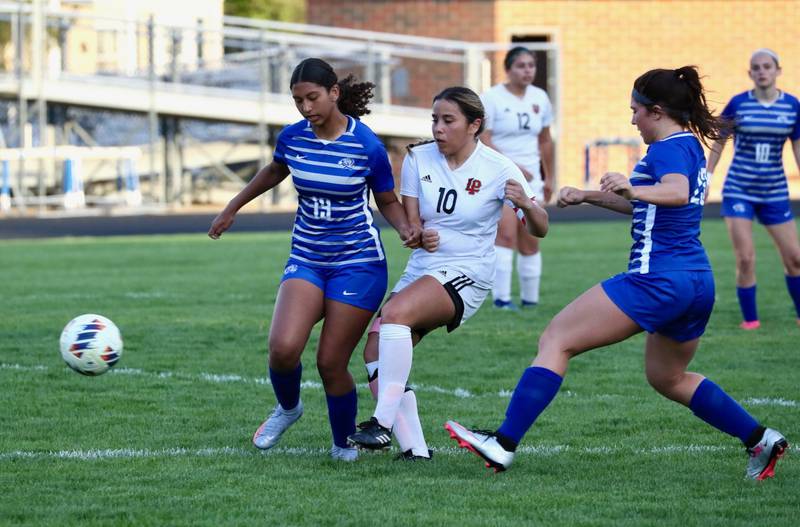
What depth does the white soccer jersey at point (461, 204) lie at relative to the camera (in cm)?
638

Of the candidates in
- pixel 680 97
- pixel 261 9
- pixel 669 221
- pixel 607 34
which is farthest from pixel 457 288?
pixel 261 9

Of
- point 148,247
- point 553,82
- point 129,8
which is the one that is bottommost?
point 148,247

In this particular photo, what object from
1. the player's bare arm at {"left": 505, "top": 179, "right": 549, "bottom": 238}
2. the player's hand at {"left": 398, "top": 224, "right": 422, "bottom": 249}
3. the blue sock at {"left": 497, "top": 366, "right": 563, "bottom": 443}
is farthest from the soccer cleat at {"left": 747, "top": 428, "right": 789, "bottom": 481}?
the player's hand at {"left": 398, "top": 224, "right": 422, "bottom": 249}

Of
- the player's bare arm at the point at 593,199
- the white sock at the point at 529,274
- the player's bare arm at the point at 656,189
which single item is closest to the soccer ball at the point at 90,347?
the player's bare arm at the point at 593,199

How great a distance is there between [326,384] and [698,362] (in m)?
3.70

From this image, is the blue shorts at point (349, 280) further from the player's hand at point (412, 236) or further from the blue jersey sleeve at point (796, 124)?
the blue jersey sleeve at point (796, 124)

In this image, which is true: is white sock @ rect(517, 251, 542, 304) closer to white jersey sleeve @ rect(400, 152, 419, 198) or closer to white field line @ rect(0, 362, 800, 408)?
white field line @ rect(0, 362, 800, 408)

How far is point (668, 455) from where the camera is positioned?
248 inches

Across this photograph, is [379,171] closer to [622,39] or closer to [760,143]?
[760,143]

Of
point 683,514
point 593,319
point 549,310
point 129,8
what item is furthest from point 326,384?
point 129,8

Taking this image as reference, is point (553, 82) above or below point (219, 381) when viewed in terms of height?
above

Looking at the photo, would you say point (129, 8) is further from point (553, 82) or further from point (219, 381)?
point (219, 381)

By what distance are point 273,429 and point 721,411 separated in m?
2.01

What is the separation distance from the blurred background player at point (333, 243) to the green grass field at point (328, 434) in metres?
0.41
